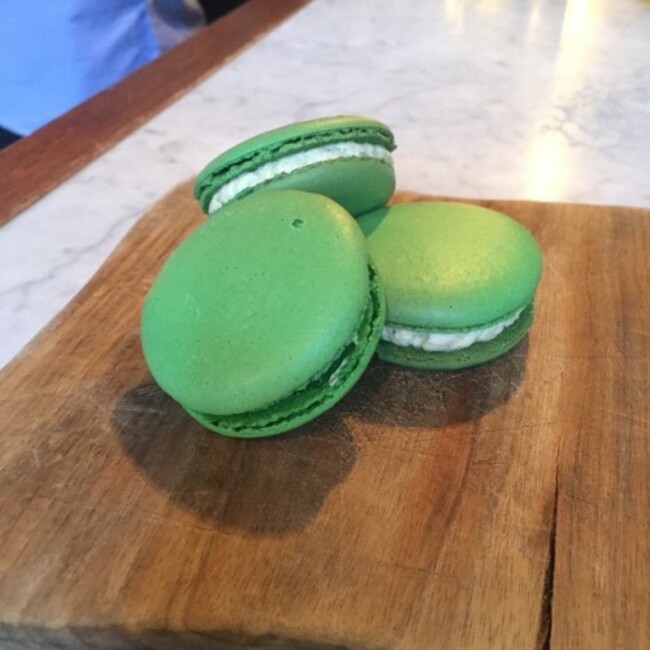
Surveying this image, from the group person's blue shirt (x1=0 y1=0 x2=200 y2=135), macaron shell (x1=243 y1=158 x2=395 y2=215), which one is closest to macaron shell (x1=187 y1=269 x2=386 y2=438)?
macaron shell (x1=243 y1=158 x2=395 y2=215)

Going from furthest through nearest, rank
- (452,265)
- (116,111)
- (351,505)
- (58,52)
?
(58,52) < (116,111) < (452,265) < (351,505)

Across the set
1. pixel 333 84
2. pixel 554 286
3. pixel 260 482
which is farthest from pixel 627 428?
pixel 333 84

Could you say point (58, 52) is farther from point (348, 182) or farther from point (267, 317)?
point (267, 317)

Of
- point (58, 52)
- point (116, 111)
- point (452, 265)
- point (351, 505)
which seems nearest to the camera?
point (351, 505)

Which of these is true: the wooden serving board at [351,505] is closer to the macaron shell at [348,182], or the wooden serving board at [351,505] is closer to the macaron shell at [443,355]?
the macaron shell at [443,355]


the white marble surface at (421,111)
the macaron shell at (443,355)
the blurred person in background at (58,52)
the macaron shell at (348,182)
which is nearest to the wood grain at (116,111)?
the white marble surface at (421,111)

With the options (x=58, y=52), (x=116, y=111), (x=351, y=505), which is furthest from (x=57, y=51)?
(x=351, y=505)
